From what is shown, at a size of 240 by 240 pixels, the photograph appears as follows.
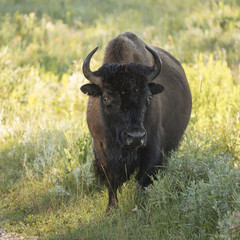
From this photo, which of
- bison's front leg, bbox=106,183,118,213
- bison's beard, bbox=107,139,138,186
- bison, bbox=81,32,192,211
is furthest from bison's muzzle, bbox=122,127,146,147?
bison's front leg, bbox=106,183,118,213

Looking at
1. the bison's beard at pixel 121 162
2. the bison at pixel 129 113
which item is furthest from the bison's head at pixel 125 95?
the bison's beard at pixel 121 162

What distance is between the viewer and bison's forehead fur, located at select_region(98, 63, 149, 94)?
442cm

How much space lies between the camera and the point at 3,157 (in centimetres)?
654

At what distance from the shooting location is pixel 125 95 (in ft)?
14.5

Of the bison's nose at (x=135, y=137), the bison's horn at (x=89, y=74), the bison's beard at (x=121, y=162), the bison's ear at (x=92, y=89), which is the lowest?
the bison's beard at (x=121, y=162)

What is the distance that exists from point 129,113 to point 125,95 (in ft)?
0.67

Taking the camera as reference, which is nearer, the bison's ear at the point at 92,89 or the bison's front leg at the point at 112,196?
the bison's ear at the point at 92,89

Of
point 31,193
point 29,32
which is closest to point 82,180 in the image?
point 31,193

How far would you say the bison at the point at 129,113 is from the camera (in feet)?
14.5

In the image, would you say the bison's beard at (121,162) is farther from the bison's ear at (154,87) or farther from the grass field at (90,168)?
the bison's ear at (154,87)

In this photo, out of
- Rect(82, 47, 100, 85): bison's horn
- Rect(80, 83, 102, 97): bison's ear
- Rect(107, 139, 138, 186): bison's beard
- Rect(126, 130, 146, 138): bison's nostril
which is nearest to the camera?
Rect(126, 130, 146, 138): bison's nostril

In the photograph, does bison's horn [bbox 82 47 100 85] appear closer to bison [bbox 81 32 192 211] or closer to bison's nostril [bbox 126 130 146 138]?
bison [bbox 81 32 192 211]

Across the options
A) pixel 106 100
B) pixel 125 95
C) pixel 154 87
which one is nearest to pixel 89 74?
pixel 106 100

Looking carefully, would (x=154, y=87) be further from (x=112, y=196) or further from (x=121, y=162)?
(x=112, y=196)
